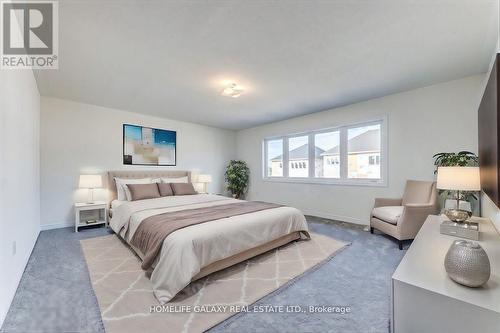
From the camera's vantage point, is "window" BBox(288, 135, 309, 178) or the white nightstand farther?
"window" BBox(288, 135, 309, 178)

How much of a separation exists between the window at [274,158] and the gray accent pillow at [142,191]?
10.3 ft

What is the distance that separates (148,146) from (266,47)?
3798mm

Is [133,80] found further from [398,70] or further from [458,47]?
[458,47]

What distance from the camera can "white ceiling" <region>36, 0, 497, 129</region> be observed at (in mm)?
1852

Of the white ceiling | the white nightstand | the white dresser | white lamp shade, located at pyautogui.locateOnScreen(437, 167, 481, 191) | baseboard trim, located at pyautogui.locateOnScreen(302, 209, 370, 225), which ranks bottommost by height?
baseboard trim, located at pyautogui.locateOnScreen(302, 209, 370, 225)

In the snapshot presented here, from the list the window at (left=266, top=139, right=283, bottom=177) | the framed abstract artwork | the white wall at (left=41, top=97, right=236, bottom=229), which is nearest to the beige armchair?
the window at (left=266, top=139, right=283, bottom=177)

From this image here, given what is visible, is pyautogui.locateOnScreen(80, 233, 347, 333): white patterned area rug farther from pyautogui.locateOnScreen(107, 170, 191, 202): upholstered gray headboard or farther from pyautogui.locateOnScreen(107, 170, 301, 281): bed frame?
pyautogui.locateOnScreen(107, 170, 191, 202): upholstered gray headboard

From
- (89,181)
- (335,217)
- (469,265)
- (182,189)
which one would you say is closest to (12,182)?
(89,181)

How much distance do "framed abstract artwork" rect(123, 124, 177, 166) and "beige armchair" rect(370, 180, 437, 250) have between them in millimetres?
4597

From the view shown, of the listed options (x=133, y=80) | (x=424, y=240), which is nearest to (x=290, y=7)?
(x=424, y=240)

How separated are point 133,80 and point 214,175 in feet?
12.0

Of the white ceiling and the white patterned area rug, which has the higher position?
the white ceiling

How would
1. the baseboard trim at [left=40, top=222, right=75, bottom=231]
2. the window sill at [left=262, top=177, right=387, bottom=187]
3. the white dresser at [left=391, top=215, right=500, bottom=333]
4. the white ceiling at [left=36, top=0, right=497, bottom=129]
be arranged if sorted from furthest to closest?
the window sill at [left=262, top=177, right=387, bottom=187] < the baseboard trim at [left=40, top=222, right=75, bottom=231] < the white ceiling at [left=36, top=0, right=497, bottom=129] < the white dresser at [left=391, top=215, right=500, bottom=333]

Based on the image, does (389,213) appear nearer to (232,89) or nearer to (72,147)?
(232,89)
